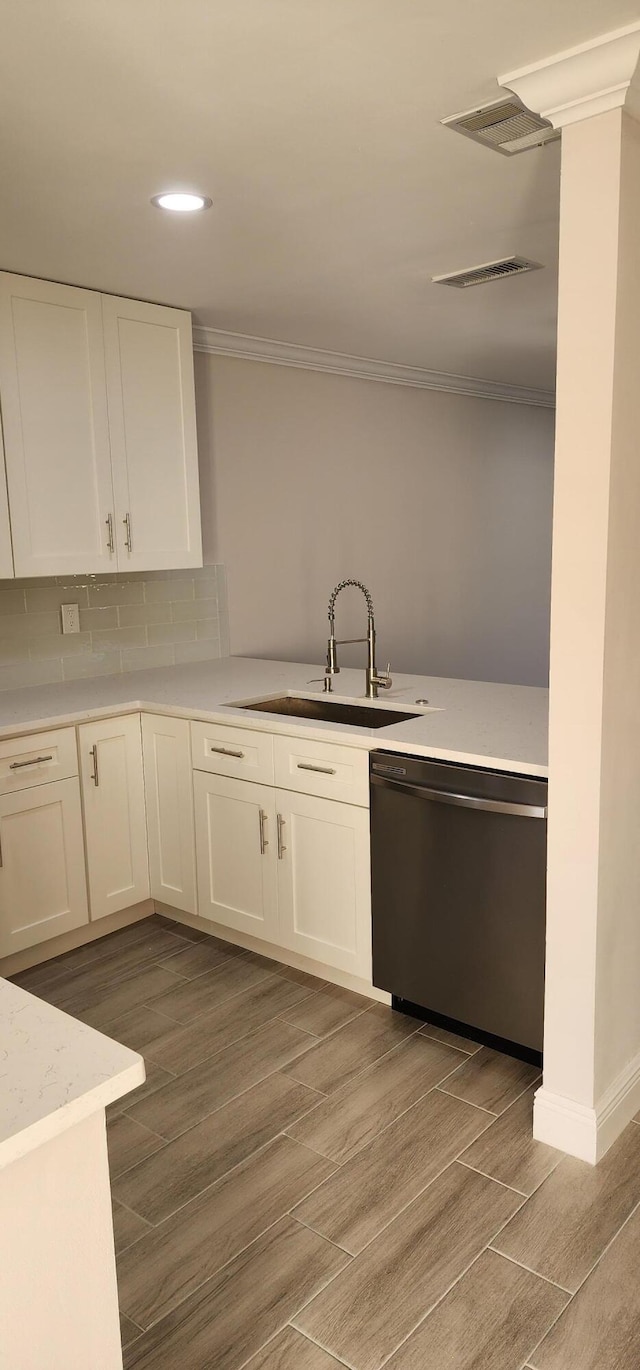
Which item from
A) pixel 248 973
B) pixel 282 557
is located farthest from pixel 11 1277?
pixel 282 557

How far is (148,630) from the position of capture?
3.96m

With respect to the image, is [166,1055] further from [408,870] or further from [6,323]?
[6,323]

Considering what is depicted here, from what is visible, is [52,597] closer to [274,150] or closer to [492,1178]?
[274,150]

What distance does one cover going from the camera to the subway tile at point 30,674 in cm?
348

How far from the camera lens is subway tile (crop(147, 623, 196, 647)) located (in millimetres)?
3979

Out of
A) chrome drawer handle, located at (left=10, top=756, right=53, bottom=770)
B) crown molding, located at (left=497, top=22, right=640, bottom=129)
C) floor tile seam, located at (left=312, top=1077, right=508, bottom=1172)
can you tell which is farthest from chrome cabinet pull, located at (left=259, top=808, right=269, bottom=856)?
crown molding, located at (left=497, top=22, right=640, bottom=129)

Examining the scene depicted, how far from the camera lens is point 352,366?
4.65 metres

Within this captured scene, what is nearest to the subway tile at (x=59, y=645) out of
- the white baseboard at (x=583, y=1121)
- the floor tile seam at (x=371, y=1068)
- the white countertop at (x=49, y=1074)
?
the floor tile seam at (x=371, y=1068)

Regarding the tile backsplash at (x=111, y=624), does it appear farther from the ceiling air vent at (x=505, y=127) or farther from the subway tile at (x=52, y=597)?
the ceiling air vent at (x=505, y=127)

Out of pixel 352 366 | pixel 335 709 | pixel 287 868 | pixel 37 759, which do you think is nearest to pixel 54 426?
pixel 37 759

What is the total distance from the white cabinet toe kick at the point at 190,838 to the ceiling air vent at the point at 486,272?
5.46 feet

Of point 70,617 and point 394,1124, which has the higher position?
point 70,617

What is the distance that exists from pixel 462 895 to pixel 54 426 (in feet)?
6.59

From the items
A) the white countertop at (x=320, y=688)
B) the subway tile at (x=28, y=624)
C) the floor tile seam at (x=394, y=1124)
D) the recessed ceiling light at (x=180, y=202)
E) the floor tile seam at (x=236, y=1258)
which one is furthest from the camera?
the subway tile at (x=28, y=624)
